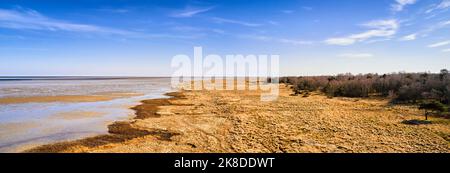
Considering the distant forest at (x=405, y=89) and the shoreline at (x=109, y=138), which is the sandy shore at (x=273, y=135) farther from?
the distant forest at (x=405, y=89)

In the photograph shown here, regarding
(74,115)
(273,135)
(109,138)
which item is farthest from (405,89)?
(74,115)

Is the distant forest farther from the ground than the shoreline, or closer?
farther from the ground

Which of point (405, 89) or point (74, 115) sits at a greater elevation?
point (405, 89)

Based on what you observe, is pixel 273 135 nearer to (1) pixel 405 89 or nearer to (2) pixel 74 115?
(2) pixel 74 115

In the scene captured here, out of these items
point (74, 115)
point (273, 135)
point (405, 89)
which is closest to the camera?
point (273, 135)

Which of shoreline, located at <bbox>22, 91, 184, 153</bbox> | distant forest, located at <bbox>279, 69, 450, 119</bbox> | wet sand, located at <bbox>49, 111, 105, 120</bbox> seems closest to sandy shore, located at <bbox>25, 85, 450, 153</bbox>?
shoreline, located at <bbox>22, 91, 184, 153</bbox>

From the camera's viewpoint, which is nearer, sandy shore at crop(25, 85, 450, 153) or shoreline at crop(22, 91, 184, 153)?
sandy shore at crop(25, 85, 450, 153)

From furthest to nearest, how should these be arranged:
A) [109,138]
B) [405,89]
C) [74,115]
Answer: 1. [405,89]
2. [74,115]
3. [109,138]

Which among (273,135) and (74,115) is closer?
(273,135)

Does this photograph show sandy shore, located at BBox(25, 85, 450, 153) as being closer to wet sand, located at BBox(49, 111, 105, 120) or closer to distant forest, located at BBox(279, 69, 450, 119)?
wet sand, located at BBox(49, 111, 105, 120)
